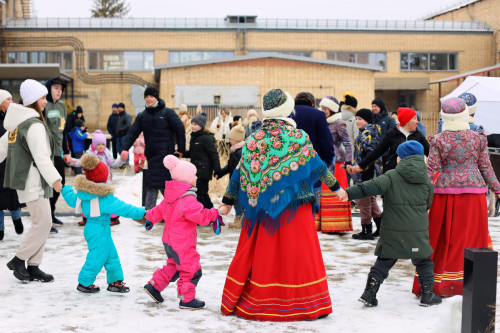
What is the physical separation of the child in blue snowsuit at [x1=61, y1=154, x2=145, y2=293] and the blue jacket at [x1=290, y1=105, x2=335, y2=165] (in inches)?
94.7

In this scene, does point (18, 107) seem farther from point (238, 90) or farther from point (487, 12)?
point (487, 12)

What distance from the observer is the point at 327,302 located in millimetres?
5199

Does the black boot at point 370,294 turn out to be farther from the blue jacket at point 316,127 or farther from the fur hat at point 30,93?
the fur hat at point 30,93

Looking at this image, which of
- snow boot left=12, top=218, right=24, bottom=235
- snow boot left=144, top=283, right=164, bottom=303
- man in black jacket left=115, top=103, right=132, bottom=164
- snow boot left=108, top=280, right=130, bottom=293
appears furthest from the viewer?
man in black jacket left=115, top=103, right=132, bottom=164

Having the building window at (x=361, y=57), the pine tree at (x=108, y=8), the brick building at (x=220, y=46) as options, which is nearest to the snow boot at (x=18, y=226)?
the brick building at (x=220, y=46)

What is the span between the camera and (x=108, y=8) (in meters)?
64.4

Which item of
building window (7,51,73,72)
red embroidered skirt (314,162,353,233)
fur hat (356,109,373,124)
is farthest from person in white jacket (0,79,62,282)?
building window (7,51,73,72)

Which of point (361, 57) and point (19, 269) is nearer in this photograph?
point (19, 269)

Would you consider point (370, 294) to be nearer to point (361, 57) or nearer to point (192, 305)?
point (192, 305)

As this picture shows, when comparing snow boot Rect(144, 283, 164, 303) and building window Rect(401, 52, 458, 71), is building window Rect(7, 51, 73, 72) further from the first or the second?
snow boot Rect(144, 283, 164, 303)

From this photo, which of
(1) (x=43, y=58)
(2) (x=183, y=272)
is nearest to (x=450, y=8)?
(1) (x=43, y=58)

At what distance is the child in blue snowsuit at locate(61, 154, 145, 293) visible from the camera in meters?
5.82

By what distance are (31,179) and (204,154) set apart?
140 inches

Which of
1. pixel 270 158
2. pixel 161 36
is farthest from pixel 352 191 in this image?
pixel 161 36
